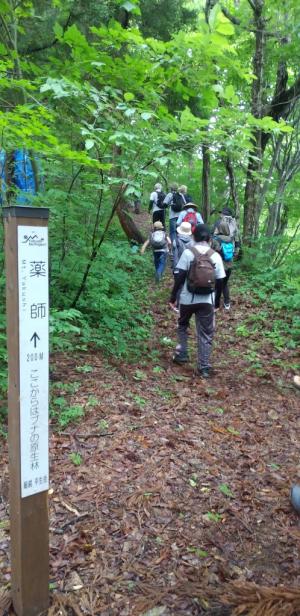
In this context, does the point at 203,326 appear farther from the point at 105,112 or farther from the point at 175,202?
the point at 175,202

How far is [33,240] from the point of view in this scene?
1920mm

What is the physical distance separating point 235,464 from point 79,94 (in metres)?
3.71

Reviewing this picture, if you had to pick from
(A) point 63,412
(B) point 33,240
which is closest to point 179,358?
(A) point 63,412

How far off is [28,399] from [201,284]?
152 inches

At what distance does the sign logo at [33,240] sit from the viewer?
190cm

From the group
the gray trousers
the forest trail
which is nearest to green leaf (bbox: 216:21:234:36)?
the gray trousers

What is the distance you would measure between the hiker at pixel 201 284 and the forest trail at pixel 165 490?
0.52 meters

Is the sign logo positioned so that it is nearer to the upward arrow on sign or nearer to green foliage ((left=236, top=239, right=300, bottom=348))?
the upward arrow on sign

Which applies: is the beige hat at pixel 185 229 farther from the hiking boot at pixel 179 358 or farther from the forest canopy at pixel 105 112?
the hiking boot at pixel 179 358

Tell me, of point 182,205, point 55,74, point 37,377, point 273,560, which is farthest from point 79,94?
point 182,205

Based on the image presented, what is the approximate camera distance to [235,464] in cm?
384

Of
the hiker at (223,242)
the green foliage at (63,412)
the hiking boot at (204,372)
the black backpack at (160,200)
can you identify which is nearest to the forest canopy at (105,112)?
the green foliage at (63,412)

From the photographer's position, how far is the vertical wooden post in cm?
190

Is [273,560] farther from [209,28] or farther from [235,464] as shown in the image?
[209,28]
